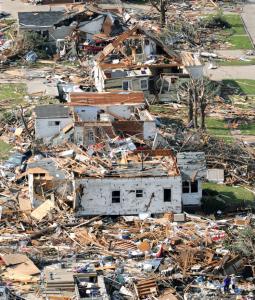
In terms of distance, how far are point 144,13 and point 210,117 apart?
78.4 feet

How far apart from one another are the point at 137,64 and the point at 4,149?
12656 millimetres

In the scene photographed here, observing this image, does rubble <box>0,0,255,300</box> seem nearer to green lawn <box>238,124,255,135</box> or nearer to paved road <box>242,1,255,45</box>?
green lawn <box>238,124,255,135</box>

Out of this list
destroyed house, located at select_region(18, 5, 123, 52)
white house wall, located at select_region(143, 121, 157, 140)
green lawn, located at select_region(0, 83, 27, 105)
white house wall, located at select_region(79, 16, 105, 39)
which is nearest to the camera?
white house wall, located at select_region(143, 121, 157, 140)

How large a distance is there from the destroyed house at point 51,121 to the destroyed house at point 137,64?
342 inches

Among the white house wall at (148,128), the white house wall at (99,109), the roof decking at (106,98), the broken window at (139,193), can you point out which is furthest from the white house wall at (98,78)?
the broken window at (139,193)

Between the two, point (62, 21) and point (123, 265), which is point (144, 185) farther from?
point (62, 21)

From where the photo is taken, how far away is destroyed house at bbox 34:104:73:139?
5625cm

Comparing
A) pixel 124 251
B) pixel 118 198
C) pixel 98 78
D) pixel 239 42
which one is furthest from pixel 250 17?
pixel 124 251

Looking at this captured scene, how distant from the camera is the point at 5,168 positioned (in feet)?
177

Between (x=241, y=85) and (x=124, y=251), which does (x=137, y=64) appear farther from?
(x=124, y=251)

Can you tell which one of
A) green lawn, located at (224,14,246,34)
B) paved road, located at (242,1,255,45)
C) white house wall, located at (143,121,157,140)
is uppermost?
white house wall, located at (143,121,157,140)

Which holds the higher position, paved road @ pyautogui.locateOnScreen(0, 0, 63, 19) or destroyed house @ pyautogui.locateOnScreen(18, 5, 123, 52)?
destroyed house @ pyautogui.locateOnScreen(18, 5, 123, 52)

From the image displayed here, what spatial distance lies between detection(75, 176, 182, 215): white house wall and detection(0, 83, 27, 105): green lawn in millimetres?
17784

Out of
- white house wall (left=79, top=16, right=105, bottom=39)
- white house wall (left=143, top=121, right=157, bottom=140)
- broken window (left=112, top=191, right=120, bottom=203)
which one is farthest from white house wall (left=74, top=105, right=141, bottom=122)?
white house wall (left=79, top=16, right=105, bottom=39)
